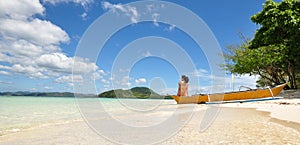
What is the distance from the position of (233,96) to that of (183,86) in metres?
4.55

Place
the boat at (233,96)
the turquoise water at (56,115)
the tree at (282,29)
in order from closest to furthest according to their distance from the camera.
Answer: the turquoise water at (56,115) → the boat at (233,96) → the tree at (282,29)

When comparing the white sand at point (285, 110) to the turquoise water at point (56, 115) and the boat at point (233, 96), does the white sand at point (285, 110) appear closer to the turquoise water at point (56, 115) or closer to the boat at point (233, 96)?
the boat at point (233, 96)

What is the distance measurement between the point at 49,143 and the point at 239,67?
24452mm

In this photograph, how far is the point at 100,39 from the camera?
32.3 feet

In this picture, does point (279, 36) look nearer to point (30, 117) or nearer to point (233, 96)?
point (233, 96)

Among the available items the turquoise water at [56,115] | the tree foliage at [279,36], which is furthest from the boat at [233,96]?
the tree foliage at [279,36]

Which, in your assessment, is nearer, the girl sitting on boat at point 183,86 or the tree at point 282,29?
the tree at point 282,29

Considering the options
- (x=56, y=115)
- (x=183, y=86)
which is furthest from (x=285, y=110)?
(x=56, y=115)

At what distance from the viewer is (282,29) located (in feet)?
55.9

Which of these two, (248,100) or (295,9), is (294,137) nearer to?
(248,100)

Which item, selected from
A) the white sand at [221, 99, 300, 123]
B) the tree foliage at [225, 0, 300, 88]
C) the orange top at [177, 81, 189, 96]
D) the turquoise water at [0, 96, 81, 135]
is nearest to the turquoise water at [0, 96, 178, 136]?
the turquoise water at [0, 96, 81, 135]

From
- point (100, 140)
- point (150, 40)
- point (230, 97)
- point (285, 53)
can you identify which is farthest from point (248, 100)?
point (100, 140)

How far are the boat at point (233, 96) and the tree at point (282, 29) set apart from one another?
16.3ft

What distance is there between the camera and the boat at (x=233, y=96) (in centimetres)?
1429
